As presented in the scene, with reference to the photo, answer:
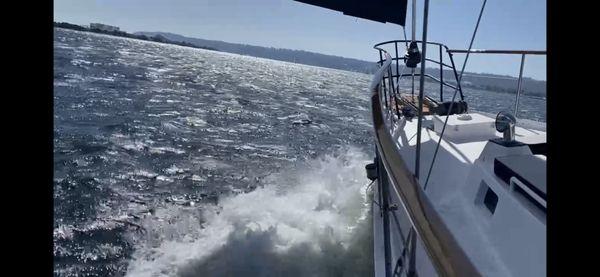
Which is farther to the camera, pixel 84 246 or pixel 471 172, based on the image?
pixel 84 246

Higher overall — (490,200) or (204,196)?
(490,200)

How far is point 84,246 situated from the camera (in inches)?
180

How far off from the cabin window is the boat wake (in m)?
2.16

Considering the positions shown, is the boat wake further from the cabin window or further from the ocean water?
the cabin window

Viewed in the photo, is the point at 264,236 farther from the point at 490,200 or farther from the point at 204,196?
the point at 490,200

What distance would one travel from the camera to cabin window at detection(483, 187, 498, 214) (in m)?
2.43

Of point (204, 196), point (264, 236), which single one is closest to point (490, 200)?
point (264, 236)

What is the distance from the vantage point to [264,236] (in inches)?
193

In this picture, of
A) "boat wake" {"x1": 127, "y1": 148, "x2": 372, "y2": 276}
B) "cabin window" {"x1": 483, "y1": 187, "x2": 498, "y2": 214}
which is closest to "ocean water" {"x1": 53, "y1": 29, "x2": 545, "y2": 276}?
"boat wake" {"x1": 127, "y1": 148, "x2": 372, "y2": 276}

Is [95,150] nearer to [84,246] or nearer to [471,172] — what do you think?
[84,246]

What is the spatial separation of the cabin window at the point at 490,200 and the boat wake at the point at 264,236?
2.16 meters

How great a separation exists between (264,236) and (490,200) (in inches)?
120
